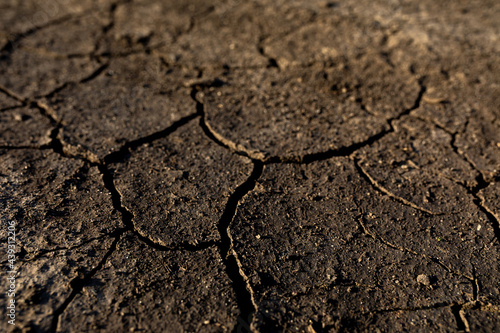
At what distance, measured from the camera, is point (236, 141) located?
2.58m

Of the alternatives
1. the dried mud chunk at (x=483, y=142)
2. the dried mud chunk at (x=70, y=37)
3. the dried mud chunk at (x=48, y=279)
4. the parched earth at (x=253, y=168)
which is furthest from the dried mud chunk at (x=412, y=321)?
the dried mud chunk at (x=70, y=37)

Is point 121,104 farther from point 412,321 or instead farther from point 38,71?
point 412,321

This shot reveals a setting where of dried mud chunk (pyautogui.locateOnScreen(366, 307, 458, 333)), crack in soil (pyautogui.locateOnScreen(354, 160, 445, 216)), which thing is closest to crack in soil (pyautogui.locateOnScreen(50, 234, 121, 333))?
dried mud chunk (pyautogui.locateOnScreen(366, 307, 458, 333))

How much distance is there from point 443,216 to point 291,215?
743 millimetres

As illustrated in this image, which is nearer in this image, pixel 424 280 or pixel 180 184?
pixel 424 280

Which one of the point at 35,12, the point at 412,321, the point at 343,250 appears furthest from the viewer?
the point at 35,12

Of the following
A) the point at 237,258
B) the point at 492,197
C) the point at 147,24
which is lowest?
the point at 492,197

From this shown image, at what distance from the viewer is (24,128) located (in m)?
2.68

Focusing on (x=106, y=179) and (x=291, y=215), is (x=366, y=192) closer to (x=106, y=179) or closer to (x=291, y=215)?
(x=291, y=215)

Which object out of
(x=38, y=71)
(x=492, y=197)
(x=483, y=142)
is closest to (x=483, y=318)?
(x=492, y=197)

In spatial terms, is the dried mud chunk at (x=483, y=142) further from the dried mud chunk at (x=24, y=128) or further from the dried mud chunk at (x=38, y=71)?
the dried mud chunk at (x=38, y=71)

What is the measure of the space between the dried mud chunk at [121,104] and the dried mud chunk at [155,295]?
811 millimetres

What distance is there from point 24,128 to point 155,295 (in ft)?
4.88

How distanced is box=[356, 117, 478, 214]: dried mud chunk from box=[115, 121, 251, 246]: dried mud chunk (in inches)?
28.5
